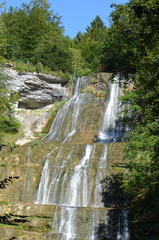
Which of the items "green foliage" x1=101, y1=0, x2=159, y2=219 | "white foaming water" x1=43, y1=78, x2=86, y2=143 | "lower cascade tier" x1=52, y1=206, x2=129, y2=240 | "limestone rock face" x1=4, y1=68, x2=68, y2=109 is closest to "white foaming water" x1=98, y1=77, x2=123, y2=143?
"white foaming water" x1=43, y1=78, x2=86, y2=143

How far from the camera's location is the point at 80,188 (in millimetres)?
13352

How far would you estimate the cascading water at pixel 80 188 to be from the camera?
10.5 metres

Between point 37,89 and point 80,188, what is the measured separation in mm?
14761

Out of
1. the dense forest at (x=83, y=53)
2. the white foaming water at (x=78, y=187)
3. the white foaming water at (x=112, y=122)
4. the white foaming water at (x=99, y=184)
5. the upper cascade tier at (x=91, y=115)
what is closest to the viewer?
the dense forest at (x=83, y=53)

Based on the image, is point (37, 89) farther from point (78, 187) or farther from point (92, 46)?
point (92, 46)

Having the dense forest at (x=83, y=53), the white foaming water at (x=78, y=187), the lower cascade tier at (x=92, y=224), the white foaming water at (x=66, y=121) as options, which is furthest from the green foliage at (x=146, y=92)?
the white foaming water at (x=66, y=121)

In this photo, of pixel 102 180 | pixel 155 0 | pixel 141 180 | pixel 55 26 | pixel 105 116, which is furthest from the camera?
pixel 55 26

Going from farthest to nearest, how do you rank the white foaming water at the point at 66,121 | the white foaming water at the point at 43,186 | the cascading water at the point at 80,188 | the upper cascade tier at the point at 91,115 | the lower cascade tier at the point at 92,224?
the white foaming water at the point at 66,121 < the upper cascade tier at the point at 91,115 < the white foaming water at the point at 43,186 < the cascading water at the point at 80,188 < the lower cascade tier at the point at 92,224

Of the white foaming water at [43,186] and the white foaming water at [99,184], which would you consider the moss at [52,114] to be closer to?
the white foaming water at [43,186]

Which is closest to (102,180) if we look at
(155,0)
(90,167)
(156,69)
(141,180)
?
(90,167)

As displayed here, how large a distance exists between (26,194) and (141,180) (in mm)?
8114

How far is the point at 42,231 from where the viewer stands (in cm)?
1098

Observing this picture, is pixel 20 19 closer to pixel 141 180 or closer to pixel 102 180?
pixel 102 180

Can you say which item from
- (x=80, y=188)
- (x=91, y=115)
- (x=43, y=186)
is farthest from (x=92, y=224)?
(x=91, y=115)
